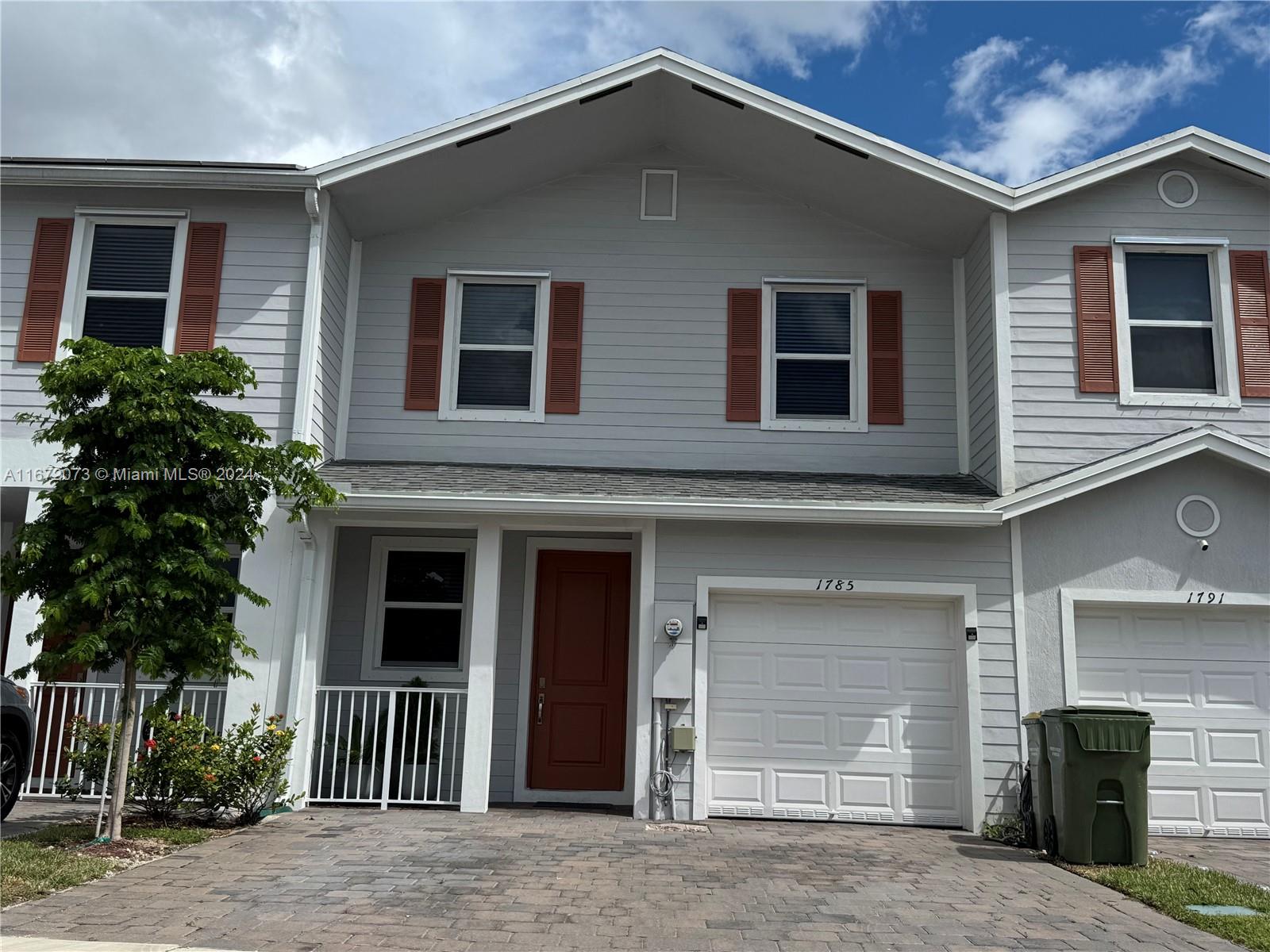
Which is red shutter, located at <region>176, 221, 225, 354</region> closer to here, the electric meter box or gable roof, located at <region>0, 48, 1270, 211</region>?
gable roof, located at <region>0, 48, 1270, 211</region>

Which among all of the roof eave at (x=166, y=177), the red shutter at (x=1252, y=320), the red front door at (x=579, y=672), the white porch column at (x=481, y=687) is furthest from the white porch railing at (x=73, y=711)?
the red shutter at (x=1252, y=320)

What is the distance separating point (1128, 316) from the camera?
10.6 m

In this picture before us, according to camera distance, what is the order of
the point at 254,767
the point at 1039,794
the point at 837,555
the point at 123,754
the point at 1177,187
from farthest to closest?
the point at 1177,187 → the point at 837,555 → the point at 254,767 → the point at 1039,794 → the point at 123,754

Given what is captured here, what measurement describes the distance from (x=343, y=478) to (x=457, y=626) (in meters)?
2.14

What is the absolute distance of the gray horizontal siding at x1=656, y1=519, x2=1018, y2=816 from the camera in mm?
10039

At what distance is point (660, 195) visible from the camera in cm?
1177

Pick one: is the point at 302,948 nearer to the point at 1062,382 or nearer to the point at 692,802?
the point at 692,802

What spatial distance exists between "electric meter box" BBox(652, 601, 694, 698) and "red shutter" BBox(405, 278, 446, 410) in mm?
3403

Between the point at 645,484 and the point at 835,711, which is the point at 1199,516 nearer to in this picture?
the point at 835,711

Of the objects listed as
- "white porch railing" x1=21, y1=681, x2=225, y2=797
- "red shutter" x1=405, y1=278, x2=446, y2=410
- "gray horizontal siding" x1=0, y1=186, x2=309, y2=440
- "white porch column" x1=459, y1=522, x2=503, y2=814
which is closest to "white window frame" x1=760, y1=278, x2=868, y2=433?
"white porch column" x1=459, y1=522, x2=503, y2=814

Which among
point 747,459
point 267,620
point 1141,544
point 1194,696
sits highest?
point 747,459

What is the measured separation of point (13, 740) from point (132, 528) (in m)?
2.13

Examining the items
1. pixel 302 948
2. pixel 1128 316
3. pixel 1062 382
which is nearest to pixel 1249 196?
pixel 1128 316

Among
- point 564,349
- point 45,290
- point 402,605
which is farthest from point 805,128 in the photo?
point 45,290
